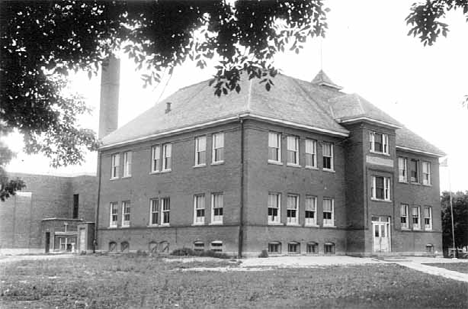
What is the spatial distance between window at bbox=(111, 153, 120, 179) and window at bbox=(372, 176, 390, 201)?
17475 mm

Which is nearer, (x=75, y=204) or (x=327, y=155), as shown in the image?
(x=327, y=155)

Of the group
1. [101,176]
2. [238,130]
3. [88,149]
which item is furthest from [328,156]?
[88,149]

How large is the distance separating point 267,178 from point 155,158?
904 centimetres

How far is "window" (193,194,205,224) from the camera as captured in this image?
34312mm

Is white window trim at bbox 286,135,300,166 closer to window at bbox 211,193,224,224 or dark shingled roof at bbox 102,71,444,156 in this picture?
dark shingled roof at bbox 102,71,444,156

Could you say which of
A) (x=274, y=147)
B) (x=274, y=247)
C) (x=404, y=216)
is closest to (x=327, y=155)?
(x=274, y=147)

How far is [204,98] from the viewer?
3825 centimetres

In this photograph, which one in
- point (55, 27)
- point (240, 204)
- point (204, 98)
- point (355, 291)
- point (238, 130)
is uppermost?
Result: point (204, 98)

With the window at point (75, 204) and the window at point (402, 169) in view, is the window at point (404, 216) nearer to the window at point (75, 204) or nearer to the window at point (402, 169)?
the window at point (402, 169)

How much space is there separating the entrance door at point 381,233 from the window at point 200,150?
1133 centimetres

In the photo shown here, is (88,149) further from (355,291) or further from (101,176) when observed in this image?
(101,176)

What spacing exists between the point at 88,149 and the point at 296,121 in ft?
57.9

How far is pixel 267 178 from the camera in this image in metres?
32.8

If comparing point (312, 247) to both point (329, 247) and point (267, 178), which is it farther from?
point (267, 178)
